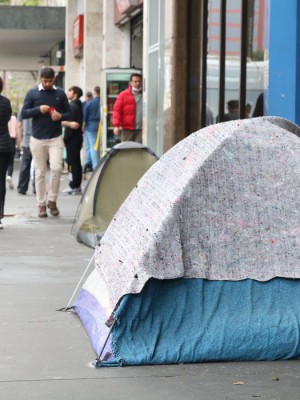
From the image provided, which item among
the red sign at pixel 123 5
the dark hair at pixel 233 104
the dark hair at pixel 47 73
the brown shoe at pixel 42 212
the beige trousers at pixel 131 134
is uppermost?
the red sign at pixel 123 5

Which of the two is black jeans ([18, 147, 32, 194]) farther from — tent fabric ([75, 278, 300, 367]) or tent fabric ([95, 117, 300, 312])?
tent fabric ([75, 278, 300, 367])

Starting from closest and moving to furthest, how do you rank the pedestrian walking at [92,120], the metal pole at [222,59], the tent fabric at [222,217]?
1. the tent fabric at [222,217]
2. the metal pole at [222,59]
3. the pedestrian walking at [92,120]

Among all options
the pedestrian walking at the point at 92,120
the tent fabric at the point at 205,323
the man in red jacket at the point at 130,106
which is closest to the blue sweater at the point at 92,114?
the pedestrian walking at the point at 92,120

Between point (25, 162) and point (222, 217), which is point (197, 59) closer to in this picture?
point (25, 162)

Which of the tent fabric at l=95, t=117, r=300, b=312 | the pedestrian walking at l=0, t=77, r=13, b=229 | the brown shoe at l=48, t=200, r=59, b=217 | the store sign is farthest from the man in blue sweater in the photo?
the tent fabric at l=95, t=117, r=300, b=312

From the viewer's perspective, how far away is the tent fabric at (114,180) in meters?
12.1

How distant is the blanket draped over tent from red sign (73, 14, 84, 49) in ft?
75.5

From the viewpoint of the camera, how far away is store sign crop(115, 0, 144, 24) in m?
21.8

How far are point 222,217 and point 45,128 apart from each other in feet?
28.2

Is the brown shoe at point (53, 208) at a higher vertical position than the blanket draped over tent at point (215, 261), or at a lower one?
lower

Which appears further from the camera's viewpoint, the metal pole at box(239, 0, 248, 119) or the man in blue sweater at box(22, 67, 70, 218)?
the man in blue sweater at box(22, 67, 70, 218)

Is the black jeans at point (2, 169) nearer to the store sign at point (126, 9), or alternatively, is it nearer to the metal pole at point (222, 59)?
the metal pole at point (222, 59)

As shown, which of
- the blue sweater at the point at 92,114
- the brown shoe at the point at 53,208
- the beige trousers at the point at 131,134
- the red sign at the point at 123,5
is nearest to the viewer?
the brown shoe at the point at 53,208

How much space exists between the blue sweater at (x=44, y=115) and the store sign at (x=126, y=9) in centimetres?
659
